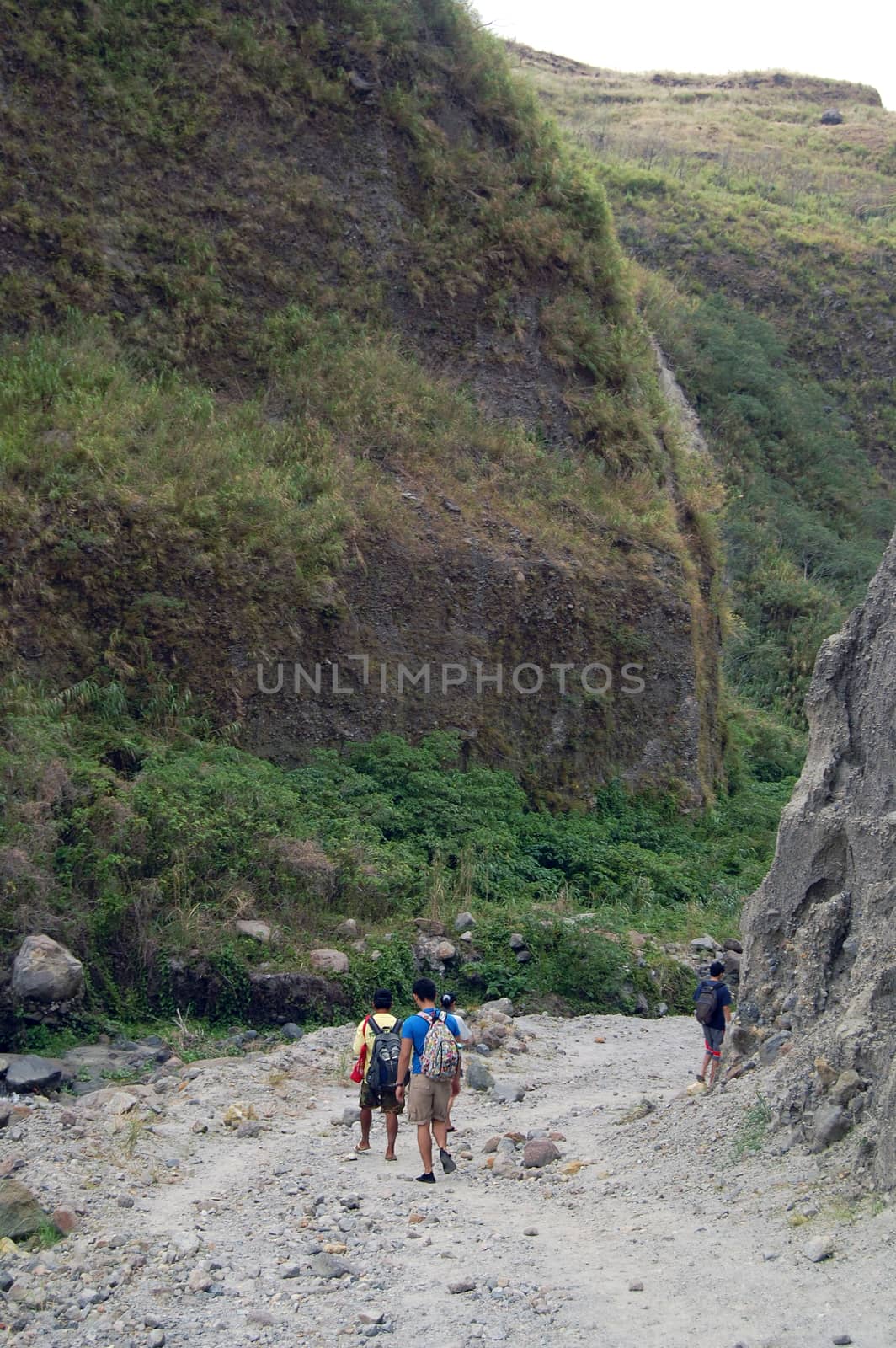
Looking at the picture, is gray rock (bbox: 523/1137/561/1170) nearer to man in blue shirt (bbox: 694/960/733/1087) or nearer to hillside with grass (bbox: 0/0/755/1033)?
man in blue shirt (bbox: 694/960/733/1087)

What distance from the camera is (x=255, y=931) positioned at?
10719 millimetres

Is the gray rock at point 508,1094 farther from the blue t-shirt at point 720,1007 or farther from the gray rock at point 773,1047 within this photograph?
the gray rock at point 773,1047

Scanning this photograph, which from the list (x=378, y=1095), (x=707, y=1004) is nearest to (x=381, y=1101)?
(x=378, y=1095)

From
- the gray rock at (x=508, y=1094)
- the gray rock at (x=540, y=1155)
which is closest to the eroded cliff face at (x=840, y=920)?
the gray rock at (x=540, y=1155)

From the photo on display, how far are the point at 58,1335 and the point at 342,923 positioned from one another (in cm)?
625

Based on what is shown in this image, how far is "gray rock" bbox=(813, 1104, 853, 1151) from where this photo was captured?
18.5 ft

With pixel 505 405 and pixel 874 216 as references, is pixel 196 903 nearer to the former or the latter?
pixel 505 405

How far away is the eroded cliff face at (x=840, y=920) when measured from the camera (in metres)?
5.67

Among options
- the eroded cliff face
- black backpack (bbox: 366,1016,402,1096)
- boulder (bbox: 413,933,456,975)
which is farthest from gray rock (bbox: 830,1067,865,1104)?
boulder (bbox: 413,933,456,975)

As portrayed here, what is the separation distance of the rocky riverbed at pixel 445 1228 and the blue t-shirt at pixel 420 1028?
2.26 feet

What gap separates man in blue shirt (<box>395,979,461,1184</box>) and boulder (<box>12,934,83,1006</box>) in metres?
3.53

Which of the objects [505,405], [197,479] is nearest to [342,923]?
[197,479]

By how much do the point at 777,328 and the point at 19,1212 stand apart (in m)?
32.1

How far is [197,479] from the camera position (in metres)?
14.4
